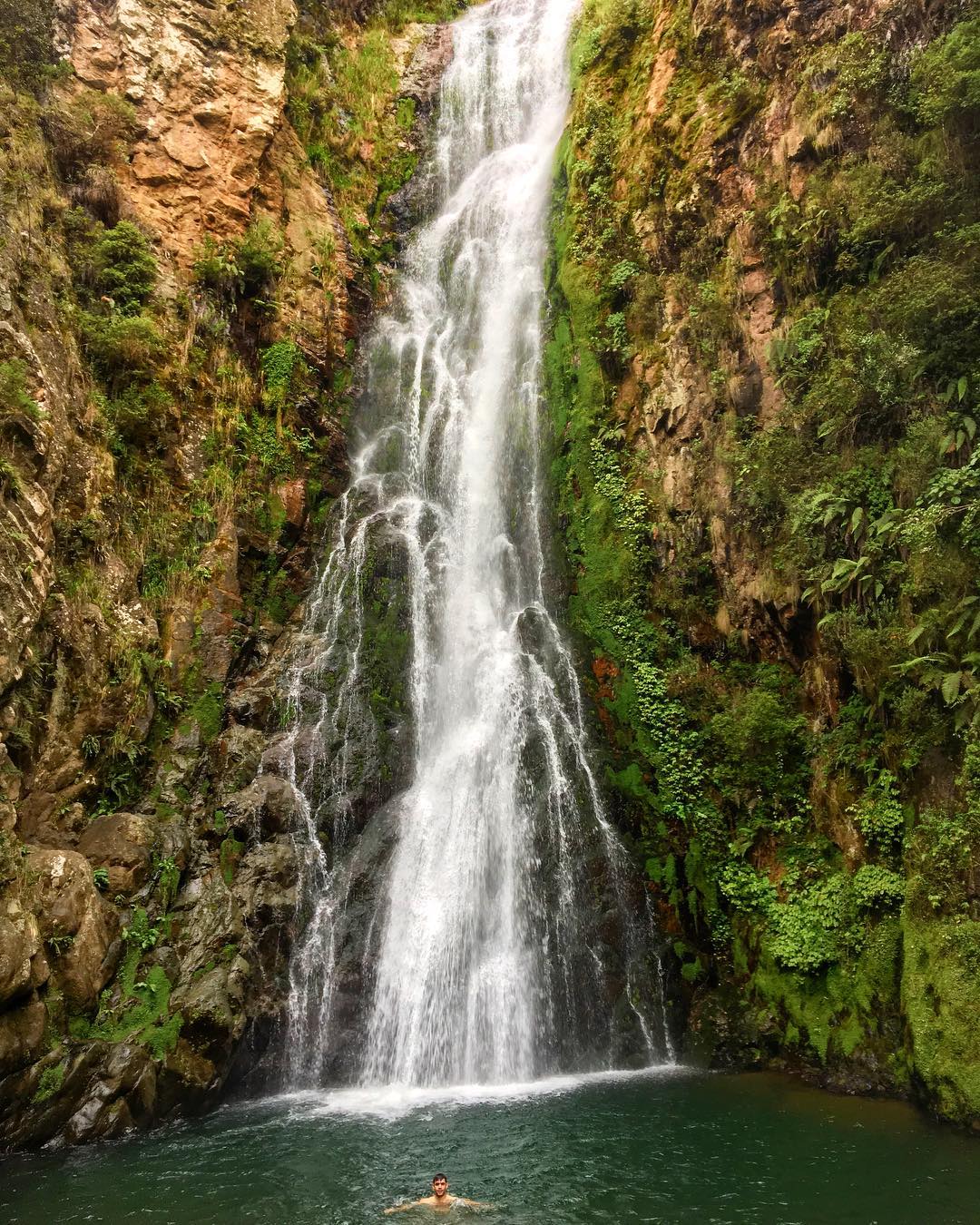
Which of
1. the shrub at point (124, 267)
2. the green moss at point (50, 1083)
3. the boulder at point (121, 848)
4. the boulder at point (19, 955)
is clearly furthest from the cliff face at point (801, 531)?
the shrub at point (124, 267)

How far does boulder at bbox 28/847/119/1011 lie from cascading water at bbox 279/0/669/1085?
9.08 ft

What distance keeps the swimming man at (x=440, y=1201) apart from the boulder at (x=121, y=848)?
5.88m

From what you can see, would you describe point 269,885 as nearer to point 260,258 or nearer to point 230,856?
point 230,856

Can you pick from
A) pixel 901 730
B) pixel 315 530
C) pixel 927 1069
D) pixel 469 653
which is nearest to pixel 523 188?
pixel 315 530

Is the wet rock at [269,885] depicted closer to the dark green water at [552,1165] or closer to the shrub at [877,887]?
the dark green water at [552,1165]

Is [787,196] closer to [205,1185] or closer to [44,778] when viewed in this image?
[44,778]

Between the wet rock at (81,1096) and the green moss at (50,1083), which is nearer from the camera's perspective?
the wet rock at (81,1096)

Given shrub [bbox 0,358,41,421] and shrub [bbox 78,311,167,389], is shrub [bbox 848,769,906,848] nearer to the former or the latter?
shrub [bbox 0,358,41,421]

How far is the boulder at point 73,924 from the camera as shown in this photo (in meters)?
9.77

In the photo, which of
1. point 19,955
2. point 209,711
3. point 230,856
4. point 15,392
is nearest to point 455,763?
point 230,856

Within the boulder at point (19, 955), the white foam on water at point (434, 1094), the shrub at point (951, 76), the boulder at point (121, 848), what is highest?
the shrub at point (951, 76)

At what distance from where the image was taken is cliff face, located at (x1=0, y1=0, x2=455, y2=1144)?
10008mm

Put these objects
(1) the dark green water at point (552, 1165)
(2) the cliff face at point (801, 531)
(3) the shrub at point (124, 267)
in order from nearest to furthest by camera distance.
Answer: (1) the dark green water at point (552, 1165) < (2) the cliff face at point (801, 531) < (3) the shrub at point (124, 267)

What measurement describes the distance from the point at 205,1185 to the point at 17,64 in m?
20.4
